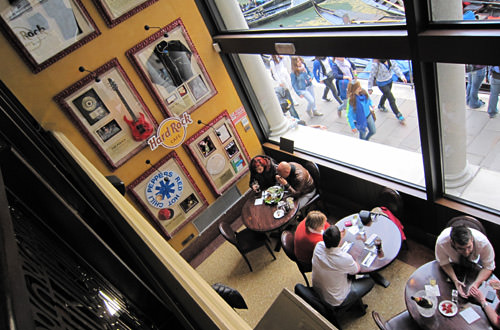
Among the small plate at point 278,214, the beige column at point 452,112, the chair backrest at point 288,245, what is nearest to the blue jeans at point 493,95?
the beige column at point 452,112

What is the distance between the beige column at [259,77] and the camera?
16.4 feet

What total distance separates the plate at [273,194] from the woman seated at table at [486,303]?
2.77m

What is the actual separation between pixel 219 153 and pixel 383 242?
2931 mm

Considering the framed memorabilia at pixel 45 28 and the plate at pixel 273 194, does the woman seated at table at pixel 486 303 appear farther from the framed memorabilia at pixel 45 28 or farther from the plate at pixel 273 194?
the framed memorabilia at pixel 45 28

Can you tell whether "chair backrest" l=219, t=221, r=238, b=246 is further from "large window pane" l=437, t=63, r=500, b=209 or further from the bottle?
"large window pane" l=437, t=63, r=500, b=209

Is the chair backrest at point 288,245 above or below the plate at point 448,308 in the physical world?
below

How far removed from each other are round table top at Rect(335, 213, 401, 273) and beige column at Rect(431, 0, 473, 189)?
2.73 feet

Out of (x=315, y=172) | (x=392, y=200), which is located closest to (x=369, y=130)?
(x=315, y=172)

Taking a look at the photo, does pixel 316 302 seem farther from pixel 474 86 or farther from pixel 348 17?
pixel 348 17

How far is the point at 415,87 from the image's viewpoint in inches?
133

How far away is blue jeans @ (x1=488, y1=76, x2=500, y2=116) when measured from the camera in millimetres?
3078

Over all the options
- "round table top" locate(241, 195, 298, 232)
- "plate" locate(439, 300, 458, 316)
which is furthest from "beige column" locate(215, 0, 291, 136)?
"plate" locate(439, 300, 458, 316)

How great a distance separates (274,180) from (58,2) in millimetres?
3743

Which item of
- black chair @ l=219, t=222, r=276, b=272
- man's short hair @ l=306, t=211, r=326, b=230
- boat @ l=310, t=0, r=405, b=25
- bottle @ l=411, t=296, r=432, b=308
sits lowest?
black chair @ l=219, t=222, r=276, b=272
